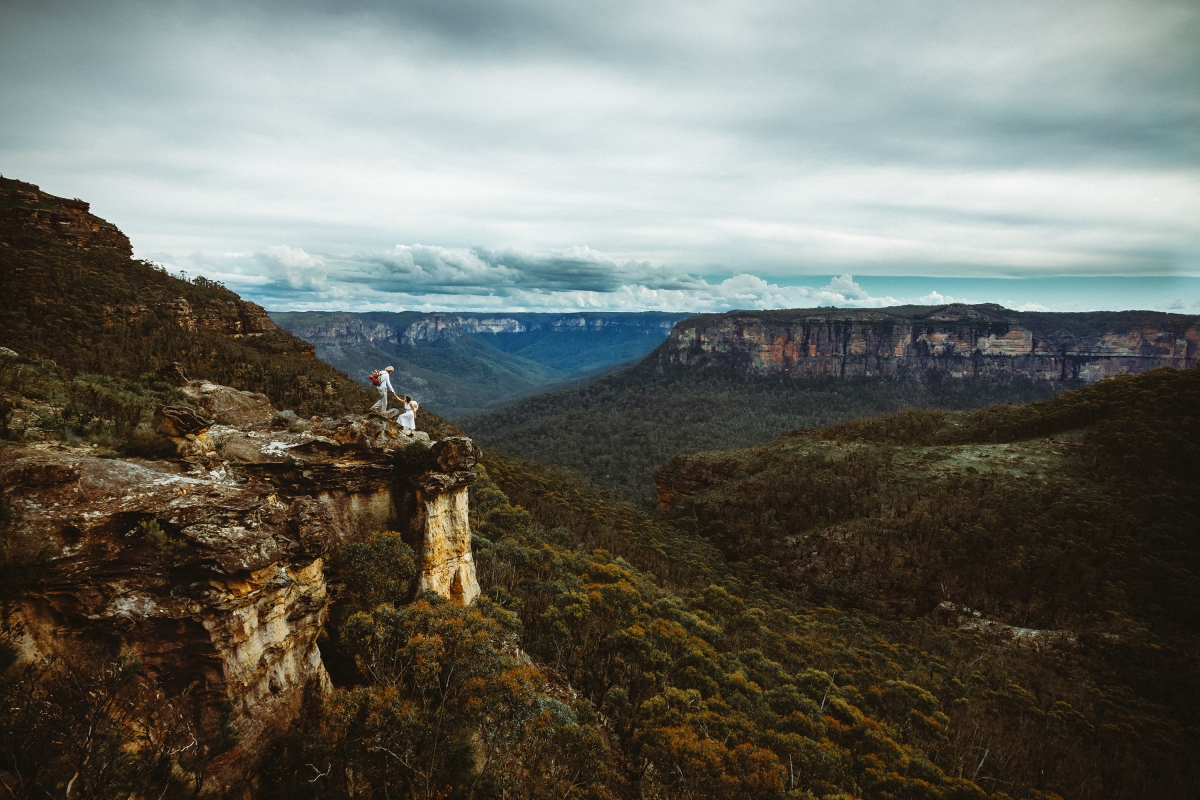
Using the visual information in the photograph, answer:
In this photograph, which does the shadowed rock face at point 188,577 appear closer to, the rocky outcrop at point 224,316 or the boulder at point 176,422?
the boulder at point 176,422

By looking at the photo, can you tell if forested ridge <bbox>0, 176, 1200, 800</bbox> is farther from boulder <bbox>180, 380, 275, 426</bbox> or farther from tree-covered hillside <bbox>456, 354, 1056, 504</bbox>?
tree-covered hillside <bbox>456, 354, 1056, 504</bbox>

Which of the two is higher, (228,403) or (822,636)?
(228,403)

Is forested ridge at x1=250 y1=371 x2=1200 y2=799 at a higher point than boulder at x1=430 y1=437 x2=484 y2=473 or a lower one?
lower

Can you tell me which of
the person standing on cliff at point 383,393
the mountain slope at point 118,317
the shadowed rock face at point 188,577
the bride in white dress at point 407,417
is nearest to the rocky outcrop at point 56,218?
the mountain slope at point 118,317

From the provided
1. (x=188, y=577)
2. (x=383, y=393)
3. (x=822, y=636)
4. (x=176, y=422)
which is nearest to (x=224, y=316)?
(x=383, y=393)

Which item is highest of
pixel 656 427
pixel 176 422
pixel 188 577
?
pixel 176 422

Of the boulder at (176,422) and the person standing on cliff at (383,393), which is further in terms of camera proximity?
the person standing on cliff at (383,393)

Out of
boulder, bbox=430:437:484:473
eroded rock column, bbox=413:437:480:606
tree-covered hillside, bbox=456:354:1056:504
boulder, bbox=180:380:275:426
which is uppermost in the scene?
boulder, bbox=180:380:275:426

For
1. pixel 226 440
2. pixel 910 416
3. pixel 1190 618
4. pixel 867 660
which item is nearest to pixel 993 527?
pixel 1190 618

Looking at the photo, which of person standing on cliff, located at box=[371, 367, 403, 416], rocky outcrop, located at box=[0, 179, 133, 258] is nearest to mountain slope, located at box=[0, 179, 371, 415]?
rocky outcrop, located at box=[0, 179, 133, 258]

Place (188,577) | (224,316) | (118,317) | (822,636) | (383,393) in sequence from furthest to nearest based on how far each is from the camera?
(224,316)
(118,317)
(822,636)
(383,393)
(188,577)

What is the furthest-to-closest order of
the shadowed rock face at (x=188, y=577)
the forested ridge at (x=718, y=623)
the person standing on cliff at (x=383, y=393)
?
the person standing on cliff at (x=383, y=393) → the forested ridge at (x=718, y=623) → the shadowed rock face at (x=188, y=577)

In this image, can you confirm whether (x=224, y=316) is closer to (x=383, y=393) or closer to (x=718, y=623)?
(x=383, y=393)

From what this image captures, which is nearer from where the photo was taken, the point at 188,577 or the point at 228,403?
the point at 188,577
